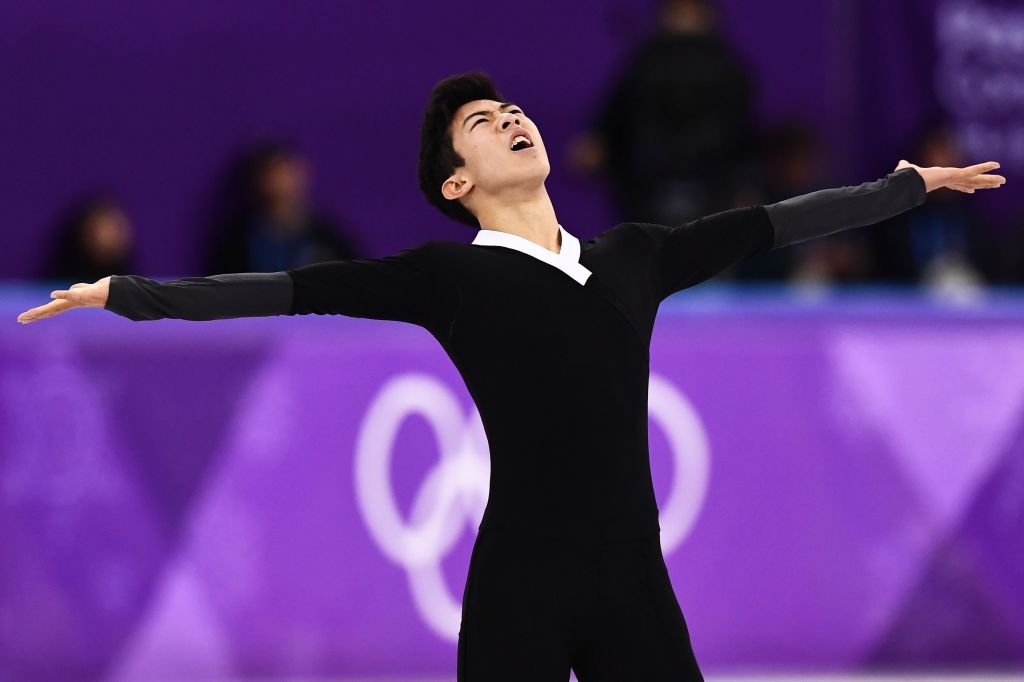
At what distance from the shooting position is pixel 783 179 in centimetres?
897

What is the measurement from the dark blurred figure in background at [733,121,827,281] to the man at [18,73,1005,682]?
14.5ft

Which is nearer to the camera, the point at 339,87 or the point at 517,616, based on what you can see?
the point at 517,616

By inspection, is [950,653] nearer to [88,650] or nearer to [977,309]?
[977,309]

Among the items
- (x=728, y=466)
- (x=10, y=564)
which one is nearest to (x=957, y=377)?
(x=728, y=466)

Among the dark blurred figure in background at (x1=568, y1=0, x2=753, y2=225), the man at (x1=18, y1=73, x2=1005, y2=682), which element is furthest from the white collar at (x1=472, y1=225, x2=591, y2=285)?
the dark blurred figure in background at (x1=568, y1=0, x2=753, y2=225)

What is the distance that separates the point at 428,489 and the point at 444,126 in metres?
2.87

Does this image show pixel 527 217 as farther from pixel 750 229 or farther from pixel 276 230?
pixel 276 230

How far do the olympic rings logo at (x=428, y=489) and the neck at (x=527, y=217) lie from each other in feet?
9.30

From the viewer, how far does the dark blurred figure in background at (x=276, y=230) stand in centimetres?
852

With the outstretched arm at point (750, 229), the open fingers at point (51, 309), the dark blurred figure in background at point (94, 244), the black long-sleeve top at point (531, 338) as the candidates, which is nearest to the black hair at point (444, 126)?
the black long-sleeve top at point (531, 338)

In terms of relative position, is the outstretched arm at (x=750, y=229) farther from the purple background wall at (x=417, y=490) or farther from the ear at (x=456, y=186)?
the purple background wall at (x=417, y=490)

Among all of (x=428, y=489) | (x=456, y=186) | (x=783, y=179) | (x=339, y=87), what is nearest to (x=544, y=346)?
(x=456, y=186)

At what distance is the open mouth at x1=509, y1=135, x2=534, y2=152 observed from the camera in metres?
Answer: 4.08

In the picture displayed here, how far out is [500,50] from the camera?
9.97 metres
